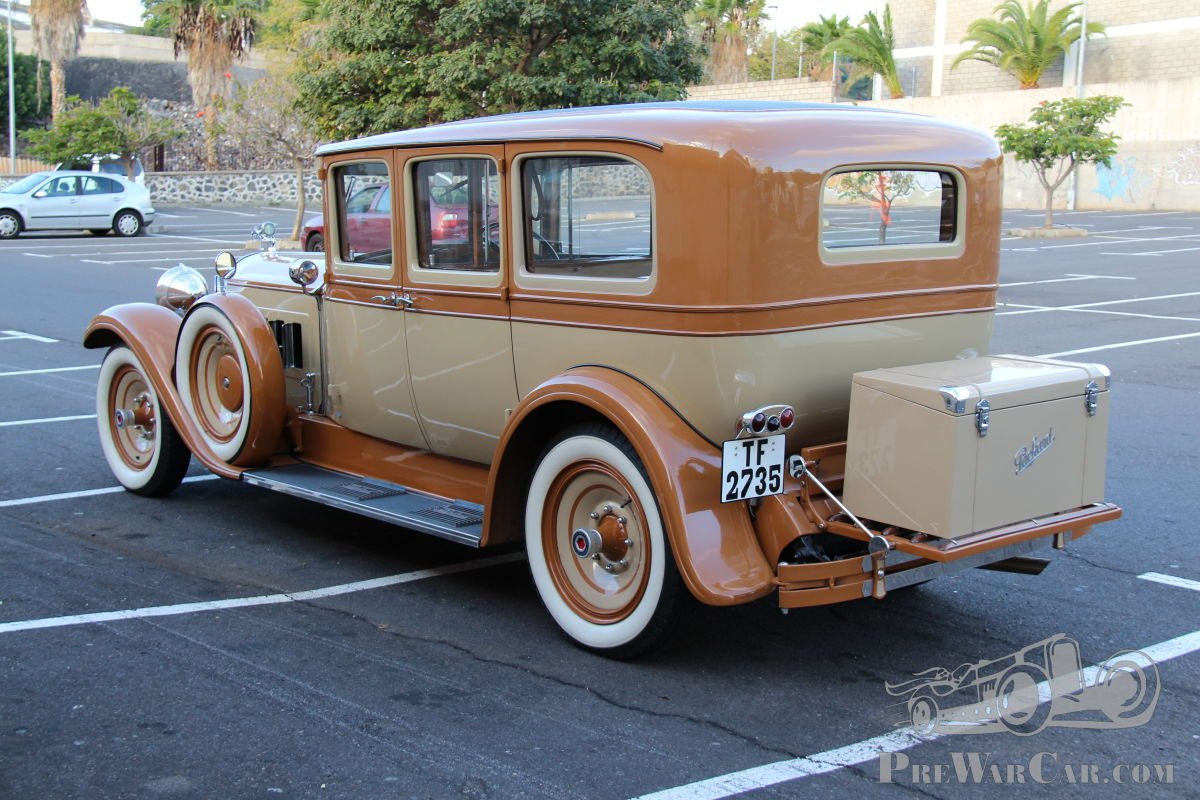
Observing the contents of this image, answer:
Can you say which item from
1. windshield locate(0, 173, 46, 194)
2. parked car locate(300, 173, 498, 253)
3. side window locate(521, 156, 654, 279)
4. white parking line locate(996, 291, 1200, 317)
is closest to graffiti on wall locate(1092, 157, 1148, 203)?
white parking line locate(996, 291, 1200, 317)

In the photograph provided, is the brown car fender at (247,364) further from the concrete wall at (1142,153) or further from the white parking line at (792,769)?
the concrete wall at (1142,153)

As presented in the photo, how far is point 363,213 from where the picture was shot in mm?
5660

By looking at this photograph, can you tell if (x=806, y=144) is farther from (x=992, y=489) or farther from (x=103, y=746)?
(x=103, y=746)

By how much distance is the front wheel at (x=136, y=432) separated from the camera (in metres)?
6.41

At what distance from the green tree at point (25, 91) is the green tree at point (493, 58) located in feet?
99.0

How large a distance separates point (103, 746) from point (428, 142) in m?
2.73

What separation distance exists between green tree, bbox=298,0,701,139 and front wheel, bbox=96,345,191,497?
931 centimetres

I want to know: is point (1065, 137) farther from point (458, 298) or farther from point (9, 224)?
point (458, 298)

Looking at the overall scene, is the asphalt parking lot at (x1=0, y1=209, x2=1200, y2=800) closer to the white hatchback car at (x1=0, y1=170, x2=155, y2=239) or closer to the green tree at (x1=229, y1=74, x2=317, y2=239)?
the green tree at (x1=229, y1=74, x2=317, y2=239)

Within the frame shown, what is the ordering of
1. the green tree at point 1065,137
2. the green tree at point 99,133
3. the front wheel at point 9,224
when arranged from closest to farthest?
the front wheel at point 9,224, the green tree at point 1065,137, the green tree at point 99,133

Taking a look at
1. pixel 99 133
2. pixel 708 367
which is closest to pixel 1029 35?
pixel 99 133

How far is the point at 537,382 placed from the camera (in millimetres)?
4773

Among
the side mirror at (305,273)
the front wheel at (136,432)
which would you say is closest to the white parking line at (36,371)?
the front wheel at (136,432)

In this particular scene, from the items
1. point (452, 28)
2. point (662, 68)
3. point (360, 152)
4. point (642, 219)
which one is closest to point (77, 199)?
point (452, 28)
